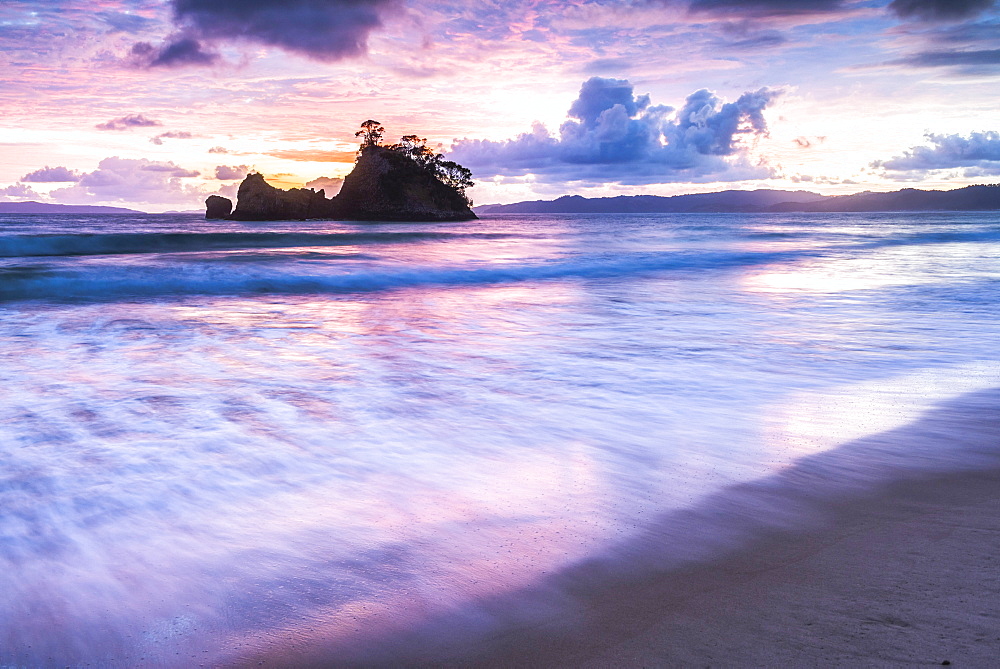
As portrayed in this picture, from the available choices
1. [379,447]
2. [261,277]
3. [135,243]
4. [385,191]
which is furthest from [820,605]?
[385,191]

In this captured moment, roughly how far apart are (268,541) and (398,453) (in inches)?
39.8

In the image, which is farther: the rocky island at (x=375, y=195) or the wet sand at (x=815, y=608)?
the rocky island at (x=375, y=195)

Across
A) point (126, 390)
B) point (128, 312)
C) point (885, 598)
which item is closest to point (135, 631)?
point (885, 598)

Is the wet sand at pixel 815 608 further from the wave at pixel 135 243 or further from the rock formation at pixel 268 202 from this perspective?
the rock formation at pixel 268 202

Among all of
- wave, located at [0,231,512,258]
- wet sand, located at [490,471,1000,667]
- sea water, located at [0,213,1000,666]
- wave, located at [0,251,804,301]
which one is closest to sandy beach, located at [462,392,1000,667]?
wet sand, located at [490,471,1000,667]

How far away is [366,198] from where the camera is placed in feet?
247

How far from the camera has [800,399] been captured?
13.6ft

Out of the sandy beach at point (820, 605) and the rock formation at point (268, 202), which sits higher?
the rock formation at point (268, 202)

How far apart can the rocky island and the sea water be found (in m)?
65.6

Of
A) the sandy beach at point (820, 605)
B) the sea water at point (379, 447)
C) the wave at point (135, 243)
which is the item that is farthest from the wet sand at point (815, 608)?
the wave at point (135, 243)

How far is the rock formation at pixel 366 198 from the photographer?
69688 mm

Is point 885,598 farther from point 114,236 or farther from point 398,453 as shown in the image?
point 114,236

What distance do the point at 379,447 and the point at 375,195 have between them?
75187 millimetres

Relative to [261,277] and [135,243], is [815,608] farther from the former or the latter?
[135,243]
